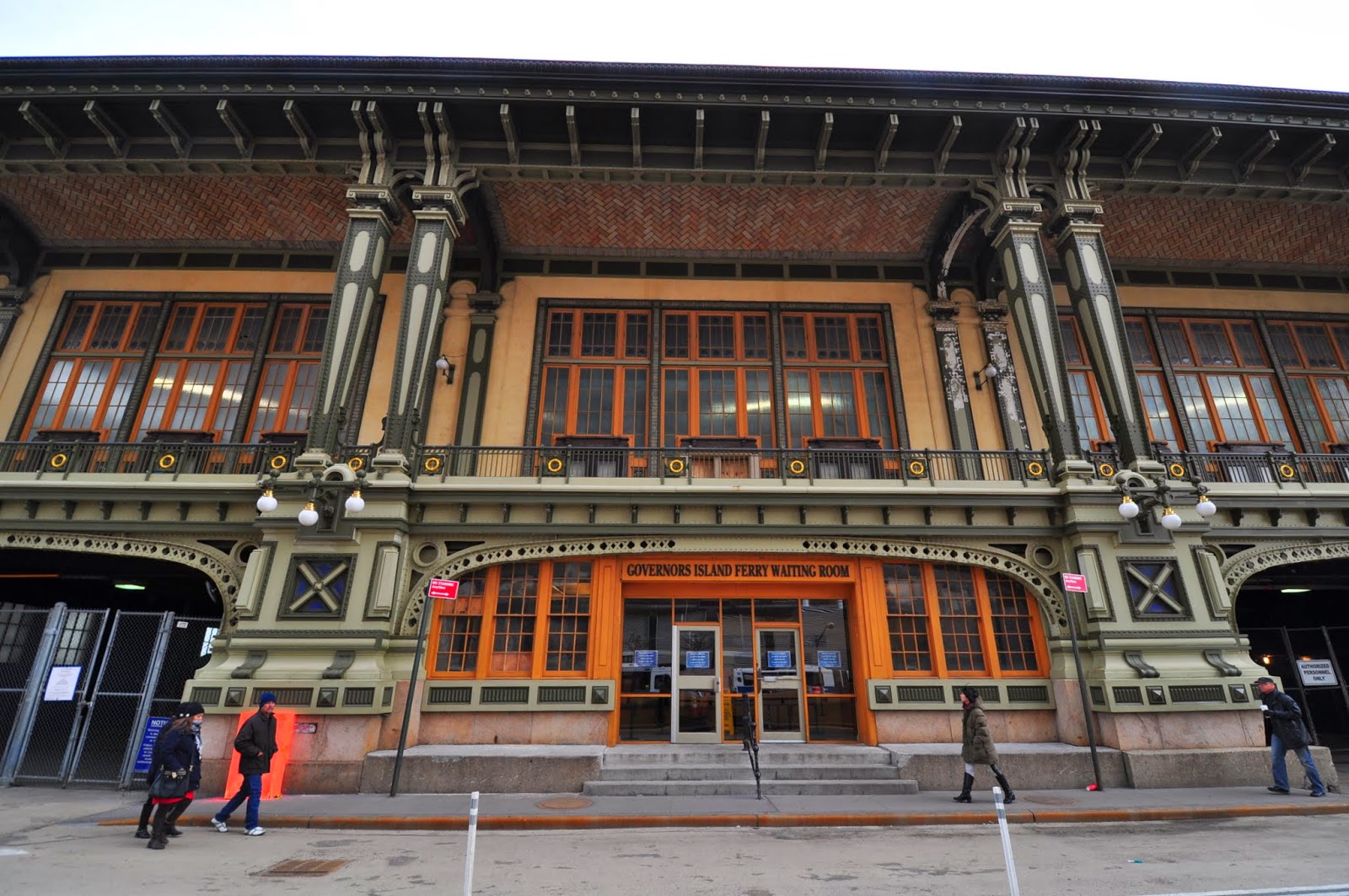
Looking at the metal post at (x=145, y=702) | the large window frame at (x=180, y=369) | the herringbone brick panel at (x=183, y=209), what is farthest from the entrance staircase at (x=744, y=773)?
the herringbone brick panel at (x=183, y=209)

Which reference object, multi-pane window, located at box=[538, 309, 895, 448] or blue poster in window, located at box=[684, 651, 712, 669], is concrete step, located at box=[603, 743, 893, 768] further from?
multi-pane window, located at box=[538, 309, 895, 448]

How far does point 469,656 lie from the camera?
482 inches

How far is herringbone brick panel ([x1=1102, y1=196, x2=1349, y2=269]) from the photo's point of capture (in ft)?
52.7

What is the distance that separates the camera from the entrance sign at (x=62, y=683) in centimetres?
1154

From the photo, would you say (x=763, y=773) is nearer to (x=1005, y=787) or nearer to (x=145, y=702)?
(x=1005, y=787)

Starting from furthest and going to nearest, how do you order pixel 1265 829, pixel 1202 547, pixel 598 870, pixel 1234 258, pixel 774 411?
1. pixel 1234 258
2. pixel 774 411
3. pixel 1202 547
4. pixel 1265 829
5. pixel 598 870

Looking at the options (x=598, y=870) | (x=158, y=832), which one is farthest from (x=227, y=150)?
(x=598, y=870)

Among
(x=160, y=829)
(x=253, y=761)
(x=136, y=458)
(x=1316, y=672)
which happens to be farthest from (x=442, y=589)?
(x=1316, y=672)

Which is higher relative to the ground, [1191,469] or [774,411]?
[774,411]

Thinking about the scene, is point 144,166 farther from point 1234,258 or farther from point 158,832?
point 1234,258

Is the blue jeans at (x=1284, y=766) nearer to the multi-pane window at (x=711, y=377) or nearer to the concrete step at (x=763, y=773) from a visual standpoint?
the concrete step at (x=763, y=773)

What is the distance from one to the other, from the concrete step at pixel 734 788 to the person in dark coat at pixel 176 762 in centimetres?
530

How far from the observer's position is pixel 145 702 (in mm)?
11492

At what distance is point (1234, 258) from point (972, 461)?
10.3 meters
